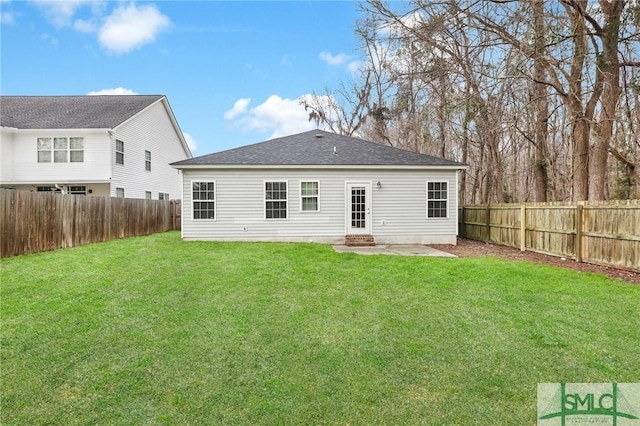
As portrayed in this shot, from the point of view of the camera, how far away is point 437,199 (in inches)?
540

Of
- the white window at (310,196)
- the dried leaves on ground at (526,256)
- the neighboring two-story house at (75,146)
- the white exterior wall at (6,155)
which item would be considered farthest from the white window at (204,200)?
the white exterior wall at (6,155)

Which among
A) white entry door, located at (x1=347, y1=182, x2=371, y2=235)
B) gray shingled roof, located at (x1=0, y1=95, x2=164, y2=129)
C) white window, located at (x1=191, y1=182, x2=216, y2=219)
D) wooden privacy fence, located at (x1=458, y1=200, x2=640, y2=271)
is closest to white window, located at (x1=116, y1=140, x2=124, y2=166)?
gray shingled roof, located at (x1=0, y1=95, x2=164, y2=129)

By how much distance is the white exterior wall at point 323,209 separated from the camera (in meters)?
13.0

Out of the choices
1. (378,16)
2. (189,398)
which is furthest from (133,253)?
(378,16)

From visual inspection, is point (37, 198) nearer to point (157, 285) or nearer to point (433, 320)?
point (157, 285)

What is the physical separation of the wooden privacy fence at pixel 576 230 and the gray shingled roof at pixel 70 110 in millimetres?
17004

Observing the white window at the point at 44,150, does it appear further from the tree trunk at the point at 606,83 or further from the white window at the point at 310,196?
the tree trunk at the point at 606,83

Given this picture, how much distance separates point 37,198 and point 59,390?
28.0 ft

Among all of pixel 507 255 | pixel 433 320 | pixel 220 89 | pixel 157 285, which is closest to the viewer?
pixel 433 320

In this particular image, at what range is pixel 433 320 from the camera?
190 inches

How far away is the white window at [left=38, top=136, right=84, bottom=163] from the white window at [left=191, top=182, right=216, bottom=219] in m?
7.65

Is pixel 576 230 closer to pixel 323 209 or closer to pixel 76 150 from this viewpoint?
pixel 323 209

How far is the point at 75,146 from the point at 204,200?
27.6ft

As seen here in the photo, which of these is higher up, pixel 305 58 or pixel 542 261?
pixel 305 58
